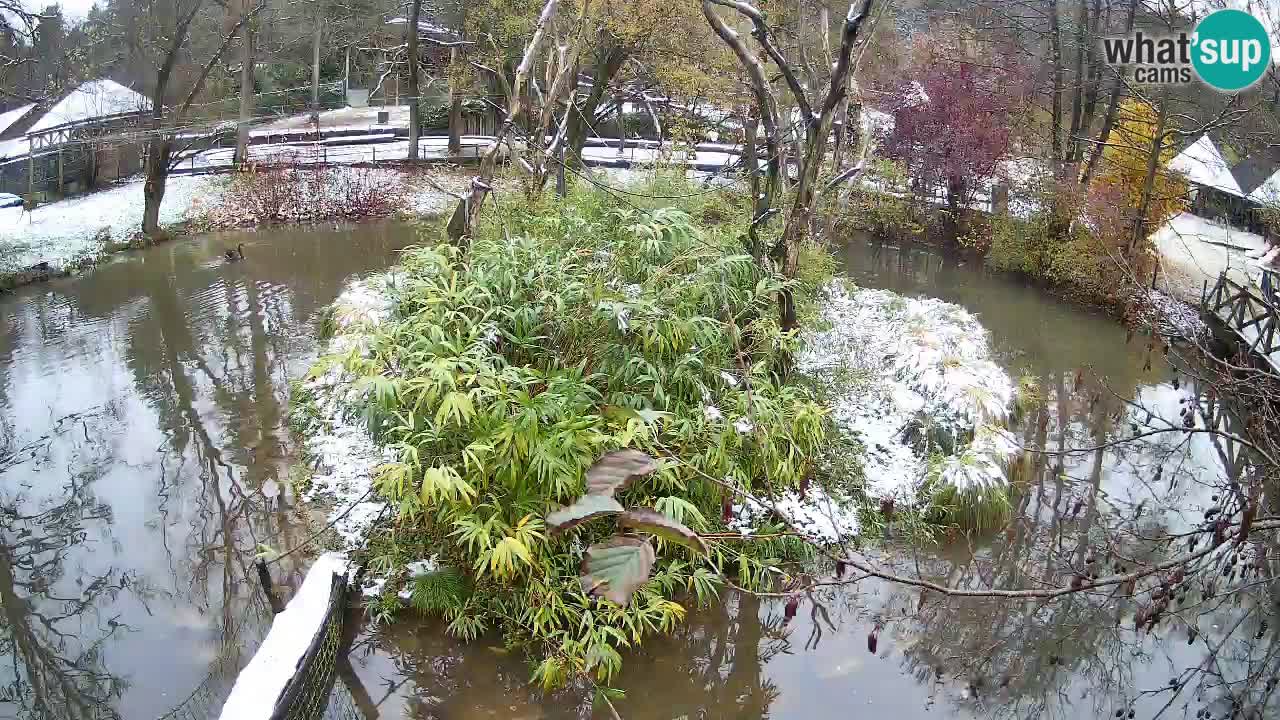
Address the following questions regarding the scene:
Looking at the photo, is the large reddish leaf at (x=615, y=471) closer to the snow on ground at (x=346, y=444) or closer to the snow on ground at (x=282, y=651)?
the snow on ground at (x=282, y=651)

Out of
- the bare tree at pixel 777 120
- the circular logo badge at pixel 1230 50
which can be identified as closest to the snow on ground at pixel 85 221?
the bare tree at pixel 777 120

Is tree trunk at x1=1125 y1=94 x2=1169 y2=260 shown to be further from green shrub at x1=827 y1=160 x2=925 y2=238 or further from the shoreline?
the shoreline

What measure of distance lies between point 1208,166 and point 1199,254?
54.3 inches

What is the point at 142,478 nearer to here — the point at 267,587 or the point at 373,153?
the point at 267,587

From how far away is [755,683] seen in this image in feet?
19.1

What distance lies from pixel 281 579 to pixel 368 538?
0.65m

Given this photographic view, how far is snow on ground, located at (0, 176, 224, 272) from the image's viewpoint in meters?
13.4

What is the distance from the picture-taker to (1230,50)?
11.6 m

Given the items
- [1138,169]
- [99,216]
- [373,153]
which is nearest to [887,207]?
[1138,169]

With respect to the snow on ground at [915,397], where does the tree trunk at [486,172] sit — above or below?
above

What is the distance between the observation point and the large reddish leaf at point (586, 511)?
1.35 meters

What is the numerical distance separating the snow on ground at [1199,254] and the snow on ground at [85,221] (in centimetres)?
1501

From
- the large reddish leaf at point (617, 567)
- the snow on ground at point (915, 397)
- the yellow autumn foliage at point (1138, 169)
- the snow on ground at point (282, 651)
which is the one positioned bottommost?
the snow on ground at point (282, 651)

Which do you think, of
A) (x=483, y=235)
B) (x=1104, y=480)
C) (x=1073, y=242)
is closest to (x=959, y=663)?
(x=1104, y=480)
